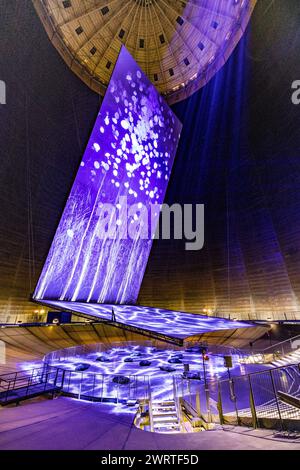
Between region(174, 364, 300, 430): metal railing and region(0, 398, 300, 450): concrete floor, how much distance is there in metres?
0.37

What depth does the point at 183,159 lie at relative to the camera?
57.6 ft

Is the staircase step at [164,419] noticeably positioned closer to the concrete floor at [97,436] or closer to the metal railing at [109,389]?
the metal railing at [109,389]

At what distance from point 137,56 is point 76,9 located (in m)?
5.17

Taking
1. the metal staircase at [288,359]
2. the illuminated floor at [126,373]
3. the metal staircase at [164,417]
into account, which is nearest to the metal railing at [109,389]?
the illuminated floor at [126,373]

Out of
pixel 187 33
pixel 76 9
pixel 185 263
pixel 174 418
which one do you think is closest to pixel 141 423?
pixel 174 418

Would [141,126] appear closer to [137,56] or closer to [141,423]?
[137,56]

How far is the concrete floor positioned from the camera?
94.7 inches

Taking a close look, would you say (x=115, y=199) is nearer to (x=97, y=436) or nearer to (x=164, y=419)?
(x=164, y=419)

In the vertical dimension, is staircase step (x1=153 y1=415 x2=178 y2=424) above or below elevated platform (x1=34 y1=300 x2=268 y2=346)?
below

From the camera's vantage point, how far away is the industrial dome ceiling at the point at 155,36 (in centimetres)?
1251

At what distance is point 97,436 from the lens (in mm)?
2822

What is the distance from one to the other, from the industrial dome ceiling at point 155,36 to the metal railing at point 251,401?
1609cm

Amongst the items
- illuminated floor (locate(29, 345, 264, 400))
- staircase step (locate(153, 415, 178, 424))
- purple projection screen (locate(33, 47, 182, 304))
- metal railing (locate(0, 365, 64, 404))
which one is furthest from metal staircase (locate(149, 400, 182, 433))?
purple projection screen (locate(33, 47, 182, 304))

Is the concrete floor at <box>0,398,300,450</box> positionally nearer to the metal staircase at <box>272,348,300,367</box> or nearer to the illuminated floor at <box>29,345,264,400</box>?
the illuminated floor at <box>29,345,264,400</box>
